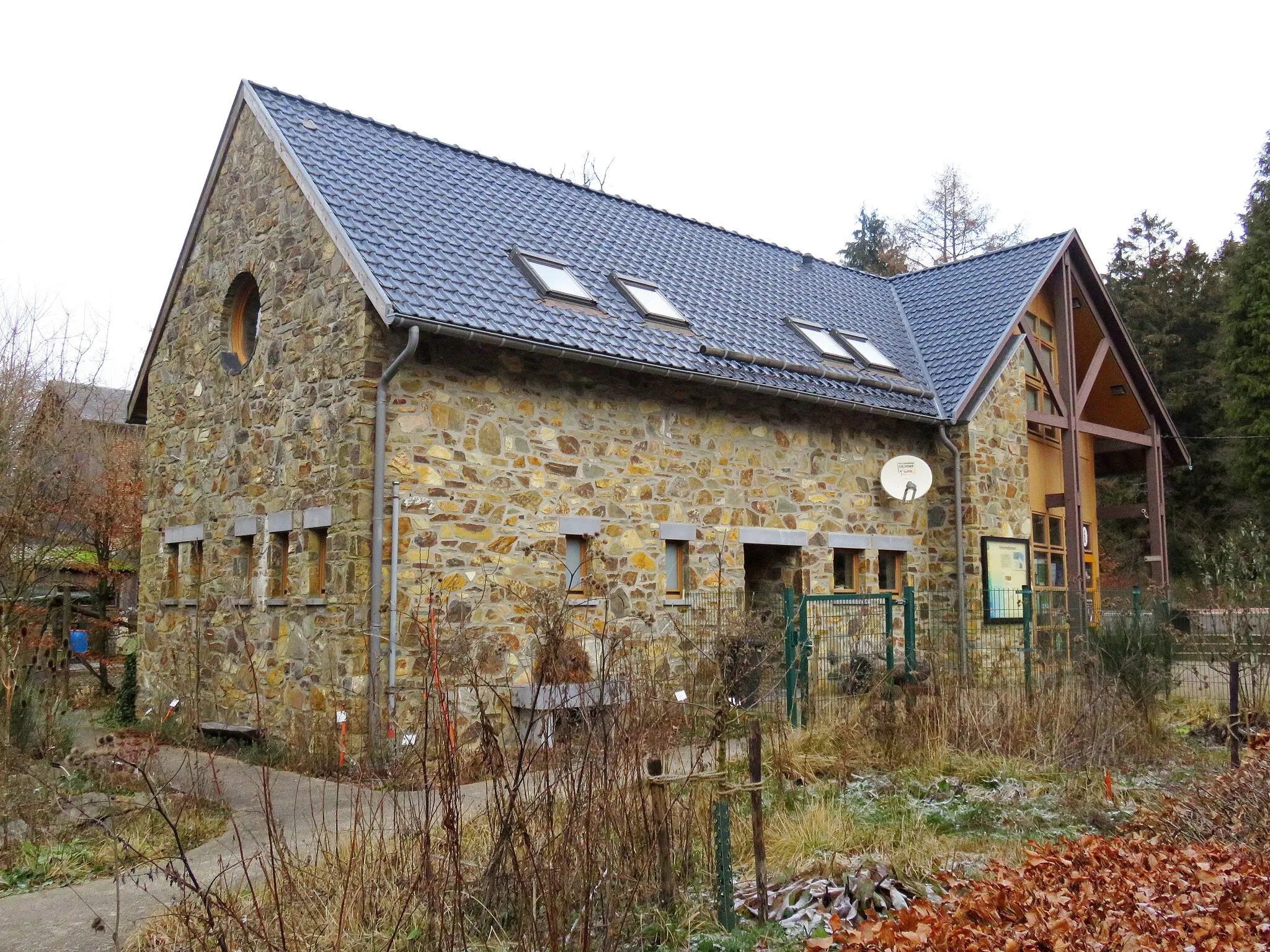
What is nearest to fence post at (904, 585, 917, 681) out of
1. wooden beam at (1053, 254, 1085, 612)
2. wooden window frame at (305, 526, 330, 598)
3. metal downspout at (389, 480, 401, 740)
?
metal downspout at (389, 480, 401, 740)

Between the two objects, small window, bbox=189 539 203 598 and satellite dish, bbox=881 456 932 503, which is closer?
small window, bbox=189 539 203 598

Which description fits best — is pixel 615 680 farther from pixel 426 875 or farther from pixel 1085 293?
pixel 1085 293

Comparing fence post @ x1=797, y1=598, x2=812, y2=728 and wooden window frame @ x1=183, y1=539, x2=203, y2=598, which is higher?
wooden window frame @ x1=183, y1=539, x2=203, y2=598

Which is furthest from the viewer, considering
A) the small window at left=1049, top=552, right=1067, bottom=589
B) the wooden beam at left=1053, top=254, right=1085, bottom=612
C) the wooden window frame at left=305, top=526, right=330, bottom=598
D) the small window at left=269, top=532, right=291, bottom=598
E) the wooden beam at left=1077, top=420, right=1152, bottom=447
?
the wooden beam at left=1077, top=420, right=1152, bottom=447

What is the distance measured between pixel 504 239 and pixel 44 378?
22.6 ft

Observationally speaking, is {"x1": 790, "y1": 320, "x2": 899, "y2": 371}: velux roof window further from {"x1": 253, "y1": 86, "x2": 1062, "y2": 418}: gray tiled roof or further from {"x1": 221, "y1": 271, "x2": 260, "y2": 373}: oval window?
{"x1": 221, "y1": 271, "x2": 260, "y2": 373}: oval window

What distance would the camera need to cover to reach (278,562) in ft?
38.4

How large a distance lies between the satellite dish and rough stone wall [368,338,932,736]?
0.74ft

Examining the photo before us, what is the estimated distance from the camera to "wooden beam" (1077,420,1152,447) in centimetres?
1845

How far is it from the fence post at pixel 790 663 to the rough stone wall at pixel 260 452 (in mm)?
3896

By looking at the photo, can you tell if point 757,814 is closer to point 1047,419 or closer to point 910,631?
point 910,631

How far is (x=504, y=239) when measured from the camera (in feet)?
42.7

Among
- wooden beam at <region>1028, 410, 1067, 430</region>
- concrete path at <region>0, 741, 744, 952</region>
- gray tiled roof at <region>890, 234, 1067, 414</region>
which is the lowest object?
concrete path at <region>0, 741, 744, 952</region>

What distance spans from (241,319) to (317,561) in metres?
3.93
